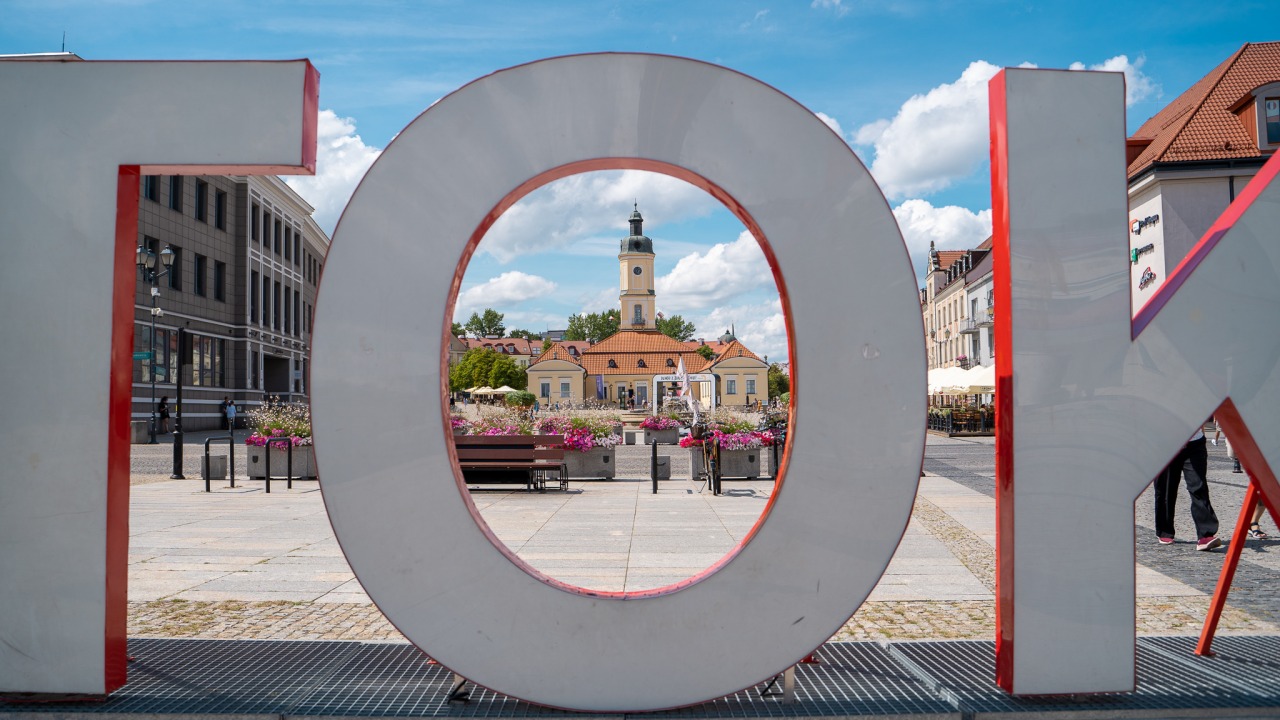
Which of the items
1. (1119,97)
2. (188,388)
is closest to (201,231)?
(188,388)

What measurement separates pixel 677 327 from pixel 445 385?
12581 centimetres

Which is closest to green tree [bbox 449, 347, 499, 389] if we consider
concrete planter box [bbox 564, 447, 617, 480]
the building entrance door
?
the building entrance door

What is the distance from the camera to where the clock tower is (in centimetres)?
8819

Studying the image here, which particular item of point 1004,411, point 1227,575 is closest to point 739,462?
point 1227,575

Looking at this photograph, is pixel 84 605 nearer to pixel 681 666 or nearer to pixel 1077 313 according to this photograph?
pixel 681 666

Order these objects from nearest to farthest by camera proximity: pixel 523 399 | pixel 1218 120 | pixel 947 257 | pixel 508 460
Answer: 1. pixel 508 460
2. pixel 1218 120
3. pixel 523 399
4. pixel 947 257

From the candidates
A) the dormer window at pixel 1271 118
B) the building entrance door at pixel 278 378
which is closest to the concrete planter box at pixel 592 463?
the dormer window at pixel 1271 118

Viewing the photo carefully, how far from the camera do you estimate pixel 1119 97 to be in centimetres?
370

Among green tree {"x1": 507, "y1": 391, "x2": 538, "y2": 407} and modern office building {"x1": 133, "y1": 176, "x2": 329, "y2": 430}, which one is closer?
modern office building {"x1": 133, "y1": 176, "x2": 329, "y2": 430}

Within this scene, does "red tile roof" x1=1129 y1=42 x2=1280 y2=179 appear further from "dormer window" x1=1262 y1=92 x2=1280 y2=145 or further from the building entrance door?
the building entrance door

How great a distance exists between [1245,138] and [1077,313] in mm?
28997

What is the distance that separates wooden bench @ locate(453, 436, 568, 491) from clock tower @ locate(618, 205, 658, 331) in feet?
246

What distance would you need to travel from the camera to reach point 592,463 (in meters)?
14.9

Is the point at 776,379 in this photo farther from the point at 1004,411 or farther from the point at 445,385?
the point at 445,385
